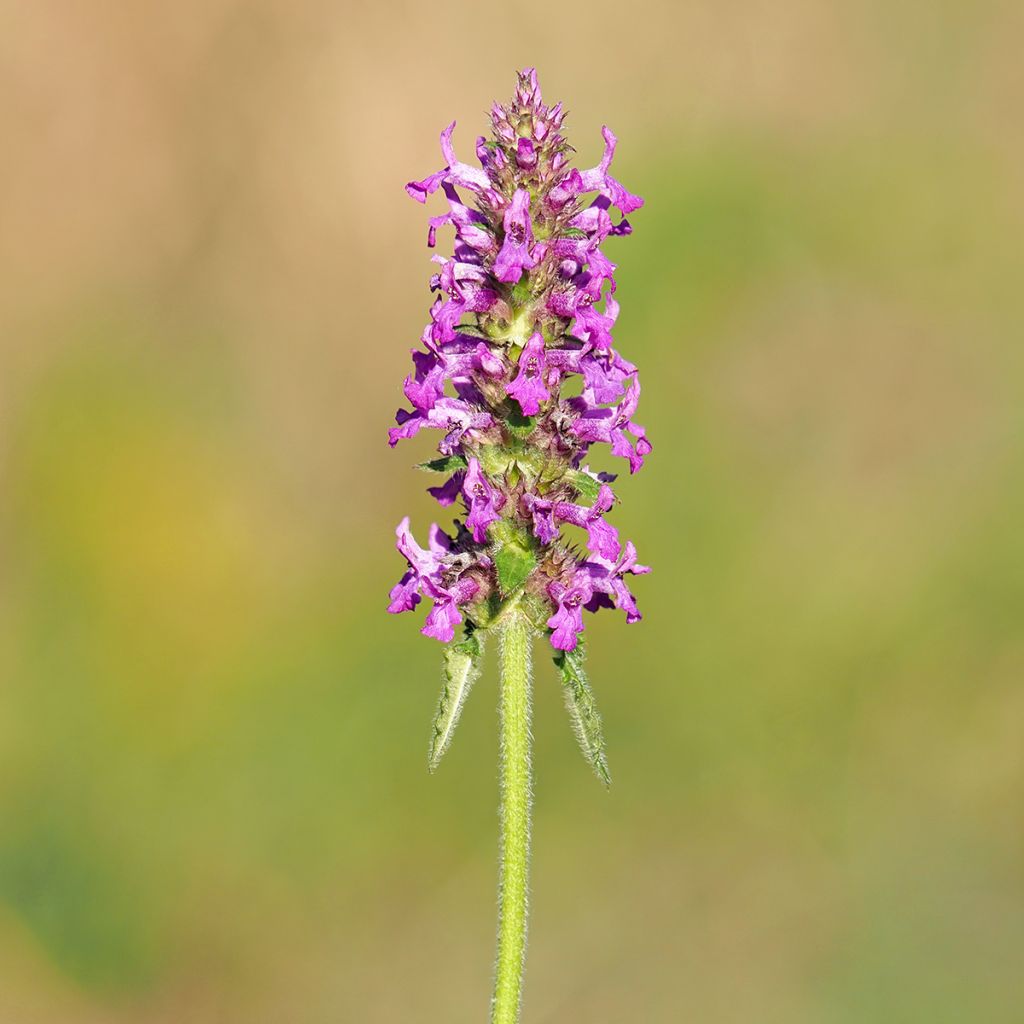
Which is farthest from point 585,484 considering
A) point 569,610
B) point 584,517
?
point 569,610

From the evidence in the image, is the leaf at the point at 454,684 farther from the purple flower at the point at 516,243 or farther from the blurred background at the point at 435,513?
the blurred background at the point at 435,513

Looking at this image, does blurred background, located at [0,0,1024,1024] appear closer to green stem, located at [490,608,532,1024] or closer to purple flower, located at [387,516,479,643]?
green stem, located at [490,608,532,1024]

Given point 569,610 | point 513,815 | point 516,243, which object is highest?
point 516,243

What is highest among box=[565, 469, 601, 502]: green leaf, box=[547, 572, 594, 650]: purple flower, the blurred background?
the blurred background

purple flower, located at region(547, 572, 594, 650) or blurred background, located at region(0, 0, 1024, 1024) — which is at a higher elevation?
blurred background, located at region(0, 0, 1024, 1024)

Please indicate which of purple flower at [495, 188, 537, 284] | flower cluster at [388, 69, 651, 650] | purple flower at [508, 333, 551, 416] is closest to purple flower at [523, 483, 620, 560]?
flower cluster at [388, 69, 651, 650]

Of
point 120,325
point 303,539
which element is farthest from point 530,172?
point 120,325

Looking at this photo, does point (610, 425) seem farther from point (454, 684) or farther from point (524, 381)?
point (454, 684)
